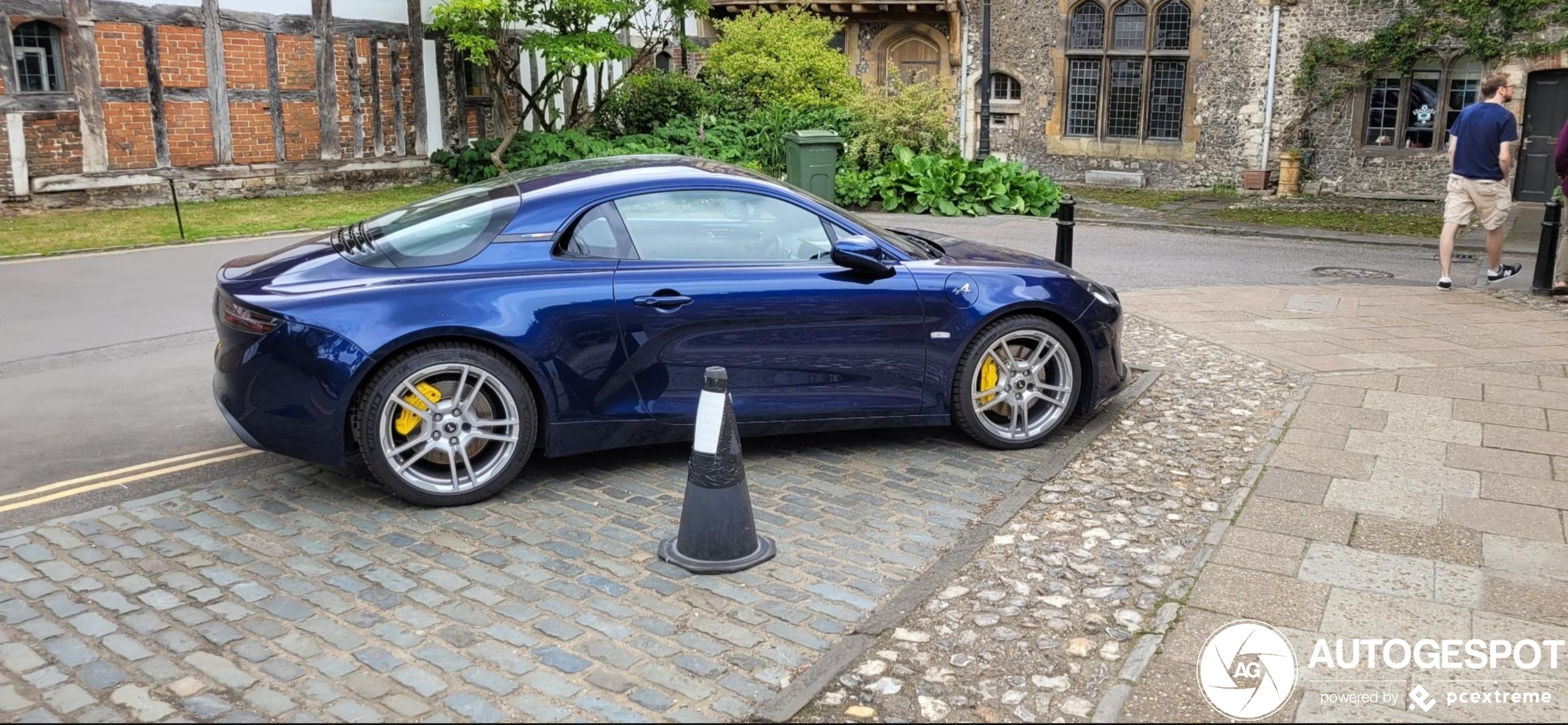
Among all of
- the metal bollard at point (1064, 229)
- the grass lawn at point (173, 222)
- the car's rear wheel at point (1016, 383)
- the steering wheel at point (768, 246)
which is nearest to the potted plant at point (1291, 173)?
the metal bollard at point (1064, 229)

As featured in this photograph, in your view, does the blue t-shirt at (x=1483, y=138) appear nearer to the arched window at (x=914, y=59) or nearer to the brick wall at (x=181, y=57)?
the brick wall at (x=181, y=57)

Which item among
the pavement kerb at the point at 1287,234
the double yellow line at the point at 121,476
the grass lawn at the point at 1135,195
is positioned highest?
the grass lawn at the point at 1135,195

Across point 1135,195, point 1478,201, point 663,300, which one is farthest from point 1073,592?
point 1135,195

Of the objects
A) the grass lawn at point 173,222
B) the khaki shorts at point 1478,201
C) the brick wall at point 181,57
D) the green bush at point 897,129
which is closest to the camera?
the khaki shorts at point 1478,201

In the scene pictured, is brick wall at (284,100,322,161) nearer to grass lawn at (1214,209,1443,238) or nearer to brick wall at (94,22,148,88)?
brick wall at (94,22,148,88)

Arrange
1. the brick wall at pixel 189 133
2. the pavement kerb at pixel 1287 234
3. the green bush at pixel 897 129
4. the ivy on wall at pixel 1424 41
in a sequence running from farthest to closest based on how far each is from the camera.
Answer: the ivy on wall at pixel 1424 41
the green bush at pixel 897 129
the brick wall at pixel 189 133
the pavement kerb at pixel 1287 234

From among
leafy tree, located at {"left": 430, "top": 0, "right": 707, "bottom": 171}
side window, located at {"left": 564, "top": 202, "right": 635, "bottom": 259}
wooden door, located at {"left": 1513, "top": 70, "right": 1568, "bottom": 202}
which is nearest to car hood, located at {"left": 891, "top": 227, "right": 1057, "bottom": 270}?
side window, located at {"left": 564, "top": 202, "right": 635, "bottom": 259}

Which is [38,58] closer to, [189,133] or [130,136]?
[130,136]

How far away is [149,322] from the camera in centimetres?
963

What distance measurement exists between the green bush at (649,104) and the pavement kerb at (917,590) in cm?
1702

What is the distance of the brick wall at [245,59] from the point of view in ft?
58.6

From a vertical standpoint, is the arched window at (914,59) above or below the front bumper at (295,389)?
above

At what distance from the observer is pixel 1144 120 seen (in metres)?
24.3

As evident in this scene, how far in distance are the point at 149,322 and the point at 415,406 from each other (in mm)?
5515
